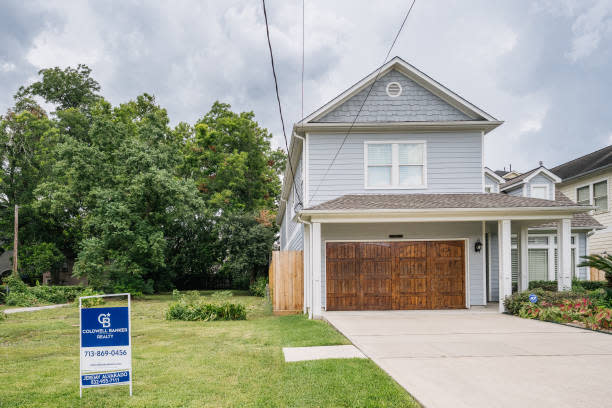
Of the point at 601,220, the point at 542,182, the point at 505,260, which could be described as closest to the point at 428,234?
the point at 505,260

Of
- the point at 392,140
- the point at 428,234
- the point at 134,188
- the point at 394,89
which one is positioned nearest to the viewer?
the point at 428,234

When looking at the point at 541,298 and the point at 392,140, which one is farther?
the point at 392,140

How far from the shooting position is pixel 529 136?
2456 cm

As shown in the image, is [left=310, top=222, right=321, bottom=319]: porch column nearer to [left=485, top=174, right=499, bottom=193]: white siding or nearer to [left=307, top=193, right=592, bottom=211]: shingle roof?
[left=307, top=193, right=592, bottom=211]: shingle roof

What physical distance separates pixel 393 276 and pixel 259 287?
1278cm

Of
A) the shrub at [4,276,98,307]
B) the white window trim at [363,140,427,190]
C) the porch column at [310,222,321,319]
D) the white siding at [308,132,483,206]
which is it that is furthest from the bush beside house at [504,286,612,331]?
the shrub at [4,276,98,307]

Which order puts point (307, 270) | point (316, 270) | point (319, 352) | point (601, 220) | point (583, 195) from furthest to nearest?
point (583, 195) < point (601, 220) < point (307, 270) < point (316, 270) < point (319, 352)

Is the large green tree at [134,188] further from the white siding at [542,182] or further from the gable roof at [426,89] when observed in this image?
the white siding at [542,182]

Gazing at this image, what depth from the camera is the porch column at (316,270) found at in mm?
11797

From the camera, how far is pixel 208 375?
603 centimetres

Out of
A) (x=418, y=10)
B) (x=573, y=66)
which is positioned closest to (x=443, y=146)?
(x=418, y=10)

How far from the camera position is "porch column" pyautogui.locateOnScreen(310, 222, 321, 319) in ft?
38.7

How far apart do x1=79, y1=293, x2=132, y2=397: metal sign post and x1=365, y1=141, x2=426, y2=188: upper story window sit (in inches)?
382

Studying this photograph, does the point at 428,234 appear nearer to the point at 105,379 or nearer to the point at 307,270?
the point at 307,270
